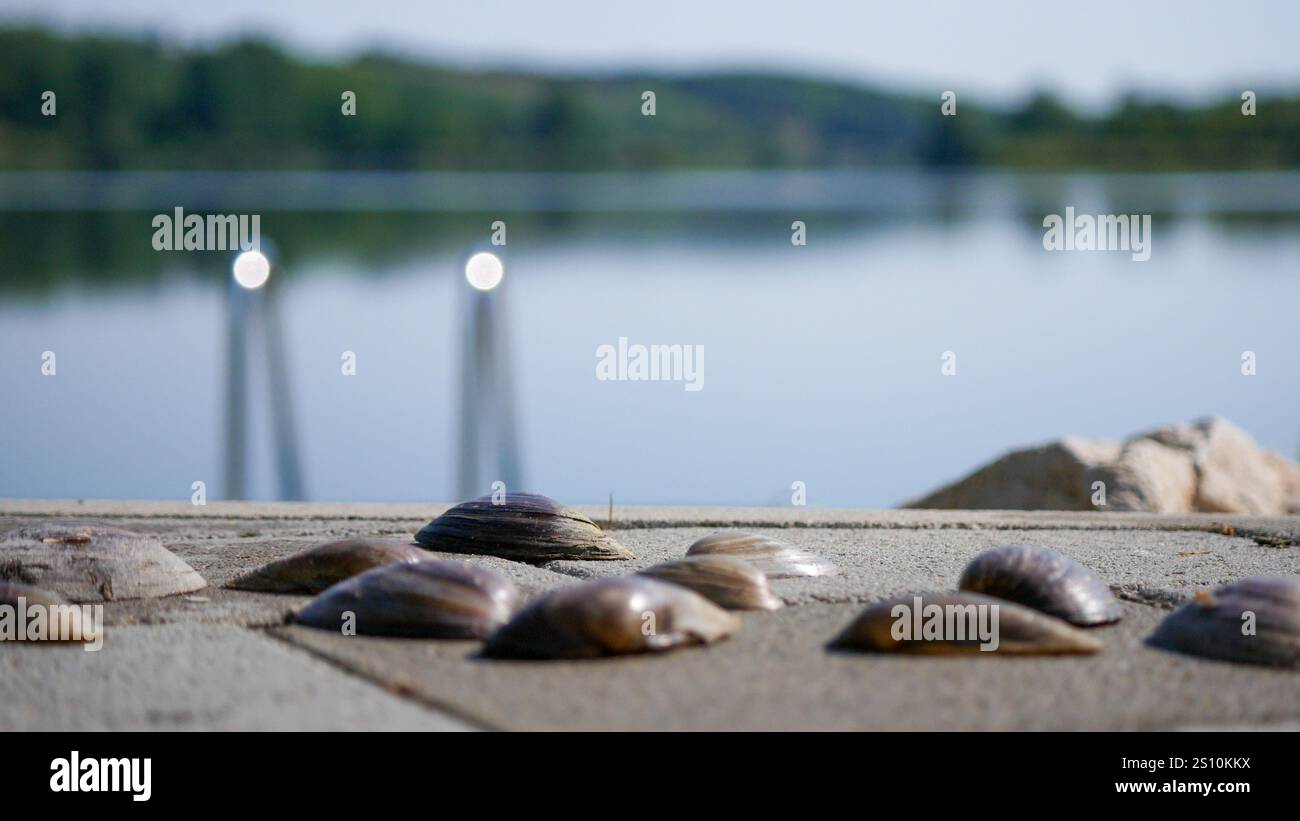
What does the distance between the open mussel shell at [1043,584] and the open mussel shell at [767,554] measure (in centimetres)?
43

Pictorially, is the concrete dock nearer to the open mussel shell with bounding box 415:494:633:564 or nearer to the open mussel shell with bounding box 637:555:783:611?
the open mussel shell with bounding box 637:555:783:611

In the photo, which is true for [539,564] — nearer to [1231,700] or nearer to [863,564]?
[863,564]

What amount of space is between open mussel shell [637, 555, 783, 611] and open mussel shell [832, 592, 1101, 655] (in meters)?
0.30

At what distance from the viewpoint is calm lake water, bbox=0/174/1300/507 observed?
37.9 ft

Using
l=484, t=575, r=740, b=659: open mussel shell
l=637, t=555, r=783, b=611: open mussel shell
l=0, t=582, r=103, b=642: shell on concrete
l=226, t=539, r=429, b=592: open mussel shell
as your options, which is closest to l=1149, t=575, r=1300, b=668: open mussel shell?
l=637, t=555, r=783, b=611: open mussel shell

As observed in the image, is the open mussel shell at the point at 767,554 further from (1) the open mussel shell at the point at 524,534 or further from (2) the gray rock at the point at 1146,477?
(2) the gray rock at the point at 1146,477

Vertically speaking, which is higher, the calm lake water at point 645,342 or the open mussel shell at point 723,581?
the calm lake water at point 645,342

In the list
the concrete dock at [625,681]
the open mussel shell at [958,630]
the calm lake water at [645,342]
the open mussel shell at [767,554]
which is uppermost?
the calm lake water at [645,342]

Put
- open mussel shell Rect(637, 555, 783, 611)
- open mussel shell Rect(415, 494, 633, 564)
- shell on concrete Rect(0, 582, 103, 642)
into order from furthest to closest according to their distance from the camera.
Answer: open mussel shell Rect(415, 494, 633, 564), open mussel shell Rect(637, 555, 783, 611), shell on concrete Rect(0, 582, 103, 642)

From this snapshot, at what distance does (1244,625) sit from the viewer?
2650 millimetres

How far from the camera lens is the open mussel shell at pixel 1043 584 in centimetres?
284

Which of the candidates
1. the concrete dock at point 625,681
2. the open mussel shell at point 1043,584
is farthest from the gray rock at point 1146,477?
the open mussel shell at point 1043,584

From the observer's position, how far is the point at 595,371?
15688 mm

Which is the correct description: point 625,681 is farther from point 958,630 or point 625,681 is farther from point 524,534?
point 524,534
